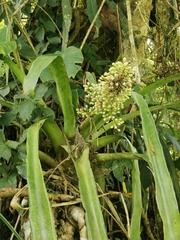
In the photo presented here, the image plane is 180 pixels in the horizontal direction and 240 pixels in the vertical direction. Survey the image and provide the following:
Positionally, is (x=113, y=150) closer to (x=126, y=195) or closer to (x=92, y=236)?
(x=126, y=195)

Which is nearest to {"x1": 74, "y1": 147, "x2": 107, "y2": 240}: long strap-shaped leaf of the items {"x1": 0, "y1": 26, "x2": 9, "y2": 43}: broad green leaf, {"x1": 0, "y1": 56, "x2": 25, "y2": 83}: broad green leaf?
{"x1": 0, "y1": 56, "x2": 25, "y2": 83}: broad green leaf

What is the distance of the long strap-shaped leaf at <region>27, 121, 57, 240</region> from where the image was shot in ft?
1.61

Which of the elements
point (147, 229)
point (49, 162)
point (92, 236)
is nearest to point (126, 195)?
point (147, 229)

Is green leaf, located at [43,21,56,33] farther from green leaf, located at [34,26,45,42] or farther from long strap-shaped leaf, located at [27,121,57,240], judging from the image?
long strap-shaped leaf, located at [27,121,57,240]

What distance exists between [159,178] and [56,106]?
0.50 metres

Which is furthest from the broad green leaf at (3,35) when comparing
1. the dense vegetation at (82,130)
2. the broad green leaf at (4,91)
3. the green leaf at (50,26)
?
the green leaf at (50,26)

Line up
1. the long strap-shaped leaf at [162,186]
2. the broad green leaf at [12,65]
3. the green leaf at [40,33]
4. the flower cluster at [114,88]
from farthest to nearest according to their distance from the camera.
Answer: the green leaf at [40,33] → the broad green leaf at [12,65] → the flower cluster at [114,88] → the long strap-shaped leaf at [162,186]

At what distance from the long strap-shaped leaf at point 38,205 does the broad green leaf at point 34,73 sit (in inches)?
5.0

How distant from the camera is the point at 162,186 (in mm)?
516

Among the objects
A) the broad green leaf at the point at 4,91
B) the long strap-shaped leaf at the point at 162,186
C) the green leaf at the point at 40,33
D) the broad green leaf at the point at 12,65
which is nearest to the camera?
the long strap-shaped leaf at the point at 162,186

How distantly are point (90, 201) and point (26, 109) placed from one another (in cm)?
25

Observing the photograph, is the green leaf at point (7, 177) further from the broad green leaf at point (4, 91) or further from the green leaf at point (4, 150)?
the broad green leaf at point (4, 91)

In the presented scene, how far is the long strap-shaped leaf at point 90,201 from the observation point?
22.9 inches

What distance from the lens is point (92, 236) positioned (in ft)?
1.89
